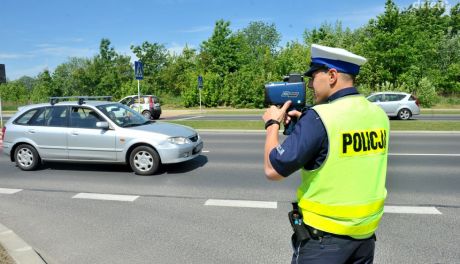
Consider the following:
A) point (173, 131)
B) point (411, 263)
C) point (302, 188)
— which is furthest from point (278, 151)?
point (173, 131)

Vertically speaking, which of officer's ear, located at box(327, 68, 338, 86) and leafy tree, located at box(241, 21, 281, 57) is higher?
leafy tree, located at box(241, 21, 281, 57)

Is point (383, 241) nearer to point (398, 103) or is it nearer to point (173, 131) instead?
point (173, 131)

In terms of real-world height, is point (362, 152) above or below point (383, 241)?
above

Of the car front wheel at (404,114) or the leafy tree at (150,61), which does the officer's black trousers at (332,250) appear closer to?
the car front wheel at (404,114)

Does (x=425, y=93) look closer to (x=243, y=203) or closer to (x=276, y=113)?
(x=243, y=203)

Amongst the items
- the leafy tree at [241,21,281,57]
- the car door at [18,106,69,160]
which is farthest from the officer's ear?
the leafy tree at [241,21,281,57]

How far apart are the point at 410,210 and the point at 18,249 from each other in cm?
495

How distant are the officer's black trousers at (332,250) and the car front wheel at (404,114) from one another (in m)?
20.3

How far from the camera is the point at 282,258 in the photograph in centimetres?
397

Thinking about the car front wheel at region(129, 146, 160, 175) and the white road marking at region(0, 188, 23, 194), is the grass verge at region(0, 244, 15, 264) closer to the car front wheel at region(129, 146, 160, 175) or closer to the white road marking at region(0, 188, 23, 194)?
the white road marking at region(0, 188, 23, 194)

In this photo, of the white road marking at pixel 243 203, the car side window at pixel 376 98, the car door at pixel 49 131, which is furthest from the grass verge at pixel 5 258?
the car side window at pixel 376 98

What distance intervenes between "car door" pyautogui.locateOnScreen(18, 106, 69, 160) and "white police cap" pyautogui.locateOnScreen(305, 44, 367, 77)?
7411 millimetres

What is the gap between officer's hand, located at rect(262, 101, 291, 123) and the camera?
2189 millimetres

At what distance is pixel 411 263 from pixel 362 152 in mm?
2480
